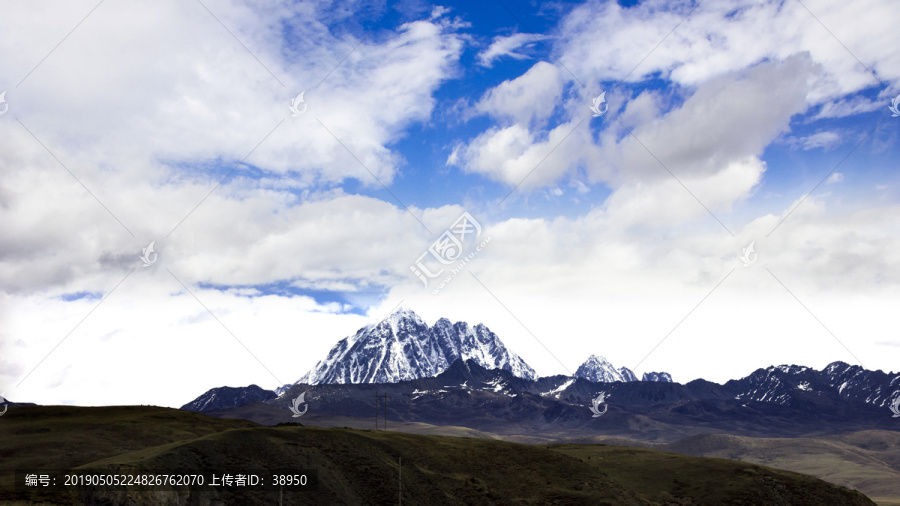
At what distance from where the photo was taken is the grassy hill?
84.8 m

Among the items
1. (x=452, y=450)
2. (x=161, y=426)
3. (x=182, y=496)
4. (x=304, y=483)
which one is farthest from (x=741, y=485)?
(x=161, y=426)

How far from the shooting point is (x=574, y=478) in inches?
4281

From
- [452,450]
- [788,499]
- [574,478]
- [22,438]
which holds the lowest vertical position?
[788,499]

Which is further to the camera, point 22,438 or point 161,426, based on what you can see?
point 161,426

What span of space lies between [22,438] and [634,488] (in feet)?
322

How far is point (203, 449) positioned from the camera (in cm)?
8219

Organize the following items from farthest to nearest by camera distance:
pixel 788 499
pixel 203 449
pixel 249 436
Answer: pixel 788 499, pixel 249 436, pixel 203 449

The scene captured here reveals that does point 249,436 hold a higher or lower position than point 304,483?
higher

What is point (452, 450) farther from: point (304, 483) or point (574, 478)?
point (304, 483)

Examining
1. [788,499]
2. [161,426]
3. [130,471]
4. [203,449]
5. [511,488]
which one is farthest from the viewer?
[161,426]

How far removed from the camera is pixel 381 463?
98438 millimetres

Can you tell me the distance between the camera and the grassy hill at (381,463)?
84.8 m

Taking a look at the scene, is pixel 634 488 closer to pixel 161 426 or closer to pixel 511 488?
pixel 511 488

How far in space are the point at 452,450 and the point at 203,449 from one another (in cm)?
4813
